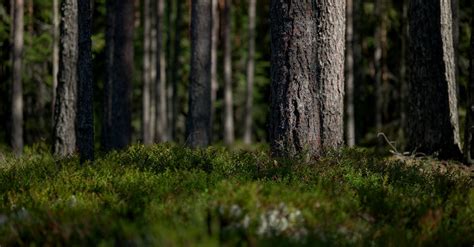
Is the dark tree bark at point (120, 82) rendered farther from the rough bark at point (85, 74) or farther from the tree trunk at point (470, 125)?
the tree trunk at point (470, 125)

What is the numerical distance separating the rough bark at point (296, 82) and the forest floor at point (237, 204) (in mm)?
469

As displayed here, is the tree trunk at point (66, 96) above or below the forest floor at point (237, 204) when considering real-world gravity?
above

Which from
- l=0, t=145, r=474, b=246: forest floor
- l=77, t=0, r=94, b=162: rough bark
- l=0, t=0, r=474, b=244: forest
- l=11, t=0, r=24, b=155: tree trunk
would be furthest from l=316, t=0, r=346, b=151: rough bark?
l=11, t=0, r=24, b=155: tree trunk

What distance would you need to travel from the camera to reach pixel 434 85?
10914 mm

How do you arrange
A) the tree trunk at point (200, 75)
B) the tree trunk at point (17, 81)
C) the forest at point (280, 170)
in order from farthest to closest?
the tree trunk at point (17, 81)
the tree trunk at point (200, 75)
the forest at point (280, 170)

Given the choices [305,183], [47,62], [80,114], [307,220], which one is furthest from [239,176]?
[47,62]

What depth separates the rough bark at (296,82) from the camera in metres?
8.67

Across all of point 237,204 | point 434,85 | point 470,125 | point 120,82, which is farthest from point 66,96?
point 237,204

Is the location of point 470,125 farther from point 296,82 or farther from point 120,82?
point 120,82

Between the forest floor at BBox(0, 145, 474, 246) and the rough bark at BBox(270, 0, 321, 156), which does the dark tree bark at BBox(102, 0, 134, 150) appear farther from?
the rough bark at BBox(270, 0, 321, 156)

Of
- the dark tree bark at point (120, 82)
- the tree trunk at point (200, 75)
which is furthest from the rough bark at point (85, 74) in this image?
the dark tree bark at point (120, 82)

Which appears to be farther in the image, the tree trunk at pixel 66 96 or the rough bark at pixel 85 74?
the tree trunk at pixel 66 96

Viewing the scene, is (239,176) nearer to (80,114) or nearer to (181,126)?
(80,114)

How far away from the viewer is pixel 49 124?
28.9 meters
